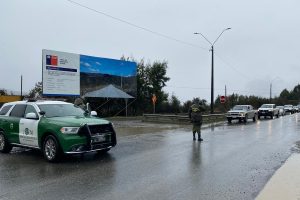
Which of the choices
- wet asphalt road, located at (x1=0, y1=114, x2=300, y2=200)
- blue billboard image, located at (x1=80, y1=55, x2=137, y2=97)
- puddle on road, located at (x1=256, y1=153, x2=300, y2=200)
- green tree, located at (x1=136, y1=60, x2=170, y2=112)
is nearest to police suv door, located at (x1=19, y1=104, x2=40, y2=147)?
wet asphalt road, located at (x1=0, y1=114, x2=300, y2=200)

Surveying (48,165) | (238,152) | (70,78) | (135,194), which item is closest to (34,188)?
(135,194)

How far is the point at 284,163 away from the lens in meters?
10.8

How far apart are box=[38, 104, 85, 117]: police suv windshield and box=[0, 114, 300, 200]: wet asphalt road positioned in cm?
132

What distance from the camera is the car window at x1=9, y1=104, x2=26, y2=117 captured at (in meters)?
12.6

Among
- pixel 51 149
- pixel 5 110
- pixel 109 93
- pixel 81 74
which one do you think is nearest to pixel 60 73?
pixel 81 74

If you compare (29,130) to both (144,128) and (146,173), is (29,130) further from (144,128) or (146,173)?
Result: (144,128)

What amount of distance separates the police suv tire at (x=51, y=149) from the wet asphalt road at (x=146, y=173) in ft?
0.76

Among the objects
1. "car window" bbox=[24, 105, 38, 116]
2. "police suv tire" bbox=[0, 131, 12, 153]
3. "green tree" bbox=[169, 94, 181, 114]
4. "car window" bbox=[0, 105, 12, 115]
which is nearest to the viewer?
"car window" bbox=[24, 105, 38, 116]

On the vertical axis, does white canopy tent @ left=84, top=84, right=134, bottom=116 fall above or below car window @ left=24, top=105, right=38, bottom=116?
above

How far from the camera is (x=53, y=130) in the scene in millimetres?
10898

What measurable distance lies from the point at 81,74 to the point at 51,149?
2424cm

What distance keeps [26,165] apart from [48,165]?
60 cm

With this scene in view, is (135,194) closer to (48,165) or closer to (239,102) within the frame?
(48,165)

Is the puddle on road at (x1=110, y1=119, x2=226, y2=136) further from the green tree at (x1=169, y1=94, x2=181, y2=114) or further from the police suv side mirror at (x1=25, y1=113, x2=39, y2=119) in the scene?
the green tree at (x1=169, y1=94, x2=181, y2=114)
